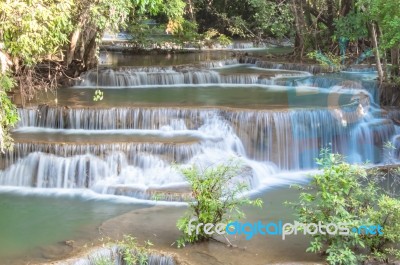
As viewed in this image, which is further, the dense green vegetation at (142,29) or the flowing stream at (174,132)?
the flowing stream at (174,132)

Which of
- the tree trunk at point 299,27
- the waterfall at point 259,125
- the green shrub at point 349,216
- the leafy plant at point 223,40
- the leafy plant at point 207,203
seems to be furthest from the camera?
the leafy plant at point 223,40

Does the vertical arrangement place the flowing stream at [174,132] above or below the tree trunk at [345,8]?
below

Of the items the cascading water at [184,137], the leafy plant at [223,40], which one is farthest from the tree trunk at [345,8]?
the leafy plant at [223,40]

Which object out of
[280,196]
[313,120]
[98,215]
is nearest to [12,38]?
[98,215]

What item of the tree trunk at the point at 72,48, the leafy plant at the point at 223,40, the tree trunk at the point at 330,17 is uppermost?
the tree trunk at the point at 330,17

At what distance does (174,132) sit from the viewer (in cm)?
1052

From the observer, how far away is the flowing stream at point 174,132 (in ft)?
29.6

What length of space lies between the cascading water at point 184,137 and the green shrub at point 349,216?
2.79 metres

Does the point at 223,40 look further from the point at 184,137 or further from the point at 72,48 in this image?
the point at 184,137

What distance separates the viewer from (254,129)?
1037cm

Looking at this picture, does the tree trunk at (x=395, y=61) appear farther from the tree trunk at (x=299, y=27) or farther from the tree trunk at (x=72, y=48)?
the tree trunk at (x=72, y=48)

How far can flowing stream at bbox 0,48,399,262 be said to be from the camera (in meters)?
9.02

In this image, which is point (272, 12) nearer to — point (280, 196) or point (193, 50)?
point (193, 50)

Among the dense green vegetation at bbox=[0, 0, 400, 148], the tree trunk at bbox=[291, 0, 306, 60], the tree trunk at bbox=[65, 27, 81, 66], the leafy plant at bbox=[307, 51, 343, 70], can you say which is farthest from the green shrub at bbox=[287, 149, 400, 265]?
the tree trunk at bbox=[291, 0, 306, 60]
